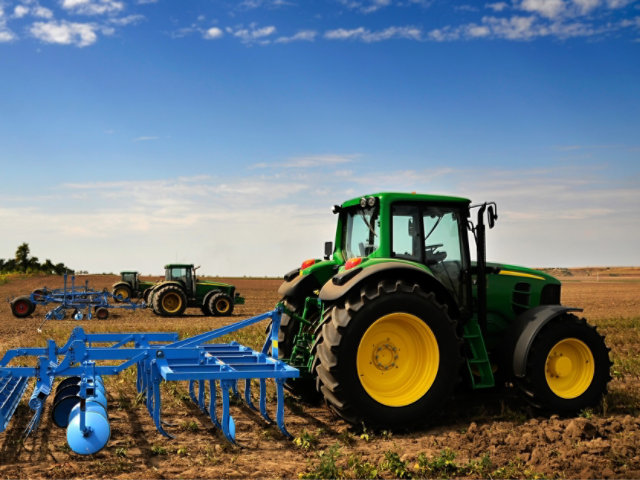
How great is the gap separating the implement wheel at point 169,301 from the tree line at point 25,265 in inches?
1723

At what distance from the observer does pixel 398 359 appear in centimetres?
652

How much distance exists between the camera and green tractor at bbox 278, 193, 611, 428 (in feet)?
20.6

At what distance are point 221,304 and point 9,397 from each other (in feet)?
56.1

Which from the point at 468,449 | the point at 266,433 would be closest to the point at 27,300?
the point at 266,433

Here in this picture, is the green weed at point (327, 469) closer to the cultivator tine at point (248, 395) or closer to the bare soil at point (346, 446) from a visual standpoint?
the bare soil at point (346, 446)

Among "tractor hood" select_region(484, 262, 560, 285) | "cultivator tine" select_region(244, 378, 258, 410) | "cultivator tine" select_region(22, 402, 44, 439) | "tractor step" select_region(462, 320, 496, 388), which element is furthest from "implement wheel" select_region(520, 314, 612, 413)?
"cultivator tine" select_region(22, 402, 44, 439)

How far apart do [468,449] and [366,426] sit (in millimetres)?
1009

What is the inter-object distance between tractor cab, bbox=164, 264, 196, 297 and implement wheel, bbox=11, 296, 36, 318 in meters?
4.90

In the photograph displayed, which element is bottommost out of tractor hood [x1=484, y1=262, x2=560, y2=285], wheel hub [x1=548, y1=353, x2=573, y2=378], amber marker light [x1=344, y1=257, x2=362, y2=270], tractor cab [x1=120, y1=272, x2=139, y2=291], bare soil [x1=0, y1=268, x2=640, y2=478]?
bare soil [x1=0, y1=268, x2=640, y2=478]

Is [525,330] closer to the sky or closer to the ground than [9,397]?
closer to the sky

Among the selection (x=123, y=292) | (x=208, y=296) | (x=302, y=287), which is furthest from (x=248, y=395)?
(x=123, y=292)

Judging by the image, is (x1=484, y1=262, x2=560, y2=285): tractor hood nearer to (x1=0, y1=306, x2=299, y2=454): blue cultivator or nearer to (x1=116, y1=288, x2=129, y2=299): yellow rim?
(x1=0, y1=306, x2=299, y2=454): blue cultivator

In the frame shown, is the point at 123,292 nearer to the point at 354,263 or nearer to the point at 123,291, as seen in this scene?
the point at 123,291

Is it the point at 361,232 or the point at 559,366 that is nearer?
the point at 559,366
